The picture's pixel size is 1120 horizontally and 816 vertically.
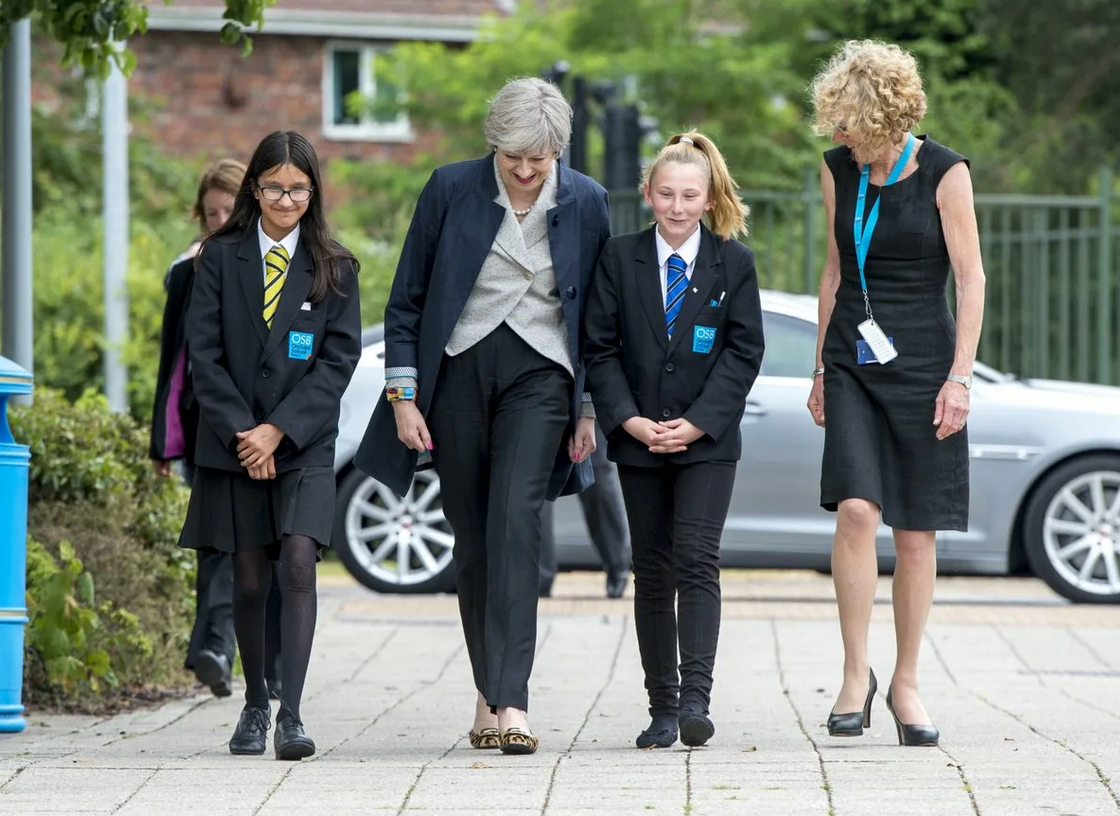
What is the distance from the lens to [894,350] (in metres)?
5.80

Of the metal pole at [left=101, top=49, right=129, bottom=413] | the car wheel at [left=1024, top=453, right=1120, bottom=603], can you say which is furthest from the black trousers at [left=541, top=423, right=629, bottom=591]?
the metal pole at [left=101, top=49, right=129, bottom=413]

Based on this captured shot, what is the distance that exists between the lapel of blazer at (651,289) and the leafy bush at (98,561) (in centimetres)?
236

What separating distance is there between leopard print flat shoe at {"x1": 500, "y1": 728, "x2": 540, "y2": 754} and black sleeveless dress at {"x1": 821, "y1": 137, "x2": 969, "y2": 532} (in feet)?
3.63

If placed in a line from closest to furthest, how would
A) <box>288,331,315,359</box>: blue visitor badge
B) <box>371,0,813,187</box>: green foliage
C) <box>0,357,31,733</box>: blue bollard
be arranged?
<box>288,331,315,359</box>: blue visitor badge
<box>0,357,31,733</box>: blue bollard
<box>371,0,813,187</box>: green foliage

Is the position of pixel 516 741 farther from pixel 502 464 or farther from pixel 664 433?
pixel 664 433

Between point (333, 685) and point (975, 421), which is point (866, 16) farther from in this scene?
point (333, 685)

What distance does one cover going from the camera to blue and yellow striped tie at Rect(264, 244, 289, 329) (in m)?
5.95

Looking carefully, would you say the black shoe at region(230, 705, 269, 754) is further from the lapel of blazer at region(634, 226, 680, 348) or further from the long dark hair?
the lapel of blazer at region(634, 226, 680, 348)

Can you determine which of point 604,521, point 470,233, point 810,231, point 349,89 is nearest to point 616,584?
point 604,521

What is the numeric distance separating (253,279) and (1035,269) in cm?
962

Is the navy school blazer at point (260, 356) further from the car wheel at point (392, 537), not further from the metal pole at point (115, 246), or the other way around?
the metal pole at point (115, 246)

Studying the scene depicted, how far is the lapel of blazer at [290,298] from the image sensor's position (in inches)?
233

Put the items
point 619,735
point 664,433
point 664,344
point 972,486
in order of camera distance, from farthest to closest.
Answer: point 972,486, point 619,735, point 664,344, point 664,433

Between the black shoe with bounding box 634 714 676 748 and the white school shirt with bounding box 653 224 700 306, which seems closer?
the black shoe with bounding box 634 714 676 748
